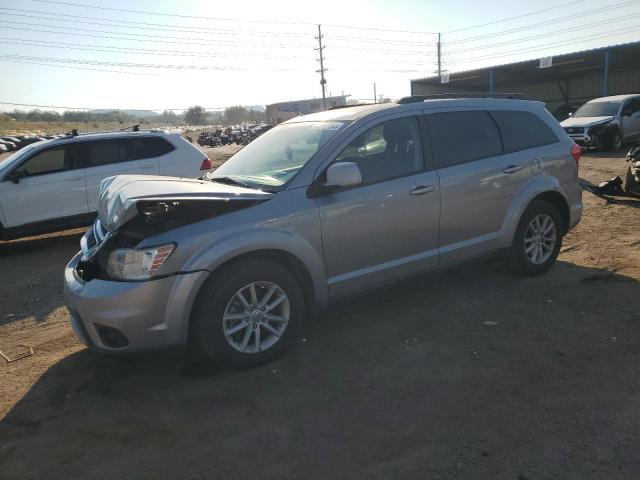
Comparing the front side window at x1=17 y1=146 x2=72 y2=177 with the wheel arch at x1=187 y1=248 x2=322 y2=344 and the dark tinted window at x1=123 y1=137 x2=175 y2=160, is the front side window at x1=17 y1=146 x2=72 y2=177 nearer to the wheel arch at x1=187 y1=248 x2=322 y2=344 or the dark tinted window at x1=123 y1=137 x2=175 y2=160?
the dark tinted window at x1=123 y1=137 x2=175 y2=160

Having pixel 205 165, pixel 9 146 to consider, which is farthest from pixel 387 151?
pixel 9 146

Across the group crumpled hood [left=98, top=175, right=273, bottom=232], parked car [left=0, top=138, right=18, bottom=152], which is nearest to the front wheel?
crumpled hood [left=98, top=175, right=273, bottom=232]

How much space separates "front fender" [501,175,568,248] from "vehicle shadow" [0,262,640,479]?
0.72 m

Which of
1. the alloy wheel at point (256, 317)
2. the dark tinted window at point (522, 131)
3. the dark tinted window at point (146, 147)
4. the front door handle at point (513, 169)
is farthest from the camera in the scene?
the dark tinted window at point (146, 147)

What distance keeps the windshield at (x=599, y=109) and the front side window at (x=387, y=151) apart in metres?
15.7

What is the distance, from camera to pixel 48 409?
11.0 feet

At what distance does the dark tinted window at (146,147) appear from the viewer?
339 inches

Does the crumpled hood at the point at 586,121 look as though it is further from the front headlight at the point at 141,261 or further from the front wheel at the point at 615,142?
the front headlight at the point at 141,261

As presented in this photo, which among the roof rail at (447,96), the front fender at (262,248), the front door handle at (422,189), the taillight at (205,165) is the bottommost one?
the front fender at (262,248)

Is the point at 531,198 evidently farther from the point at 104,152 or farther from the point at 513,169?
the point at 104,152

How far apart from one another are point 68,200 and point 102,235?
488 cm

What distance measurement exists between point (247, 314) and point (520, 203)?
290cm

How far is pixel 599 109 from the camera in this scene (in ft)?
57.2

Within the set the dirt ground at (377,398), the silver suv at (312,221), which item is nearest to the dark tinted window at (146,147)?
the dirt ground at (377,398)
